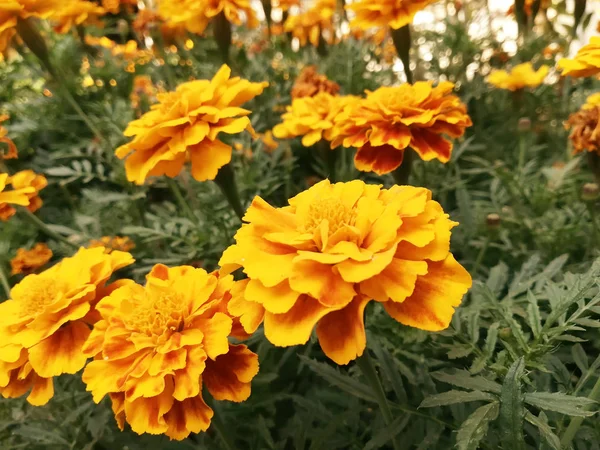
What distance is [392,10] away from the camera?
2.61ft

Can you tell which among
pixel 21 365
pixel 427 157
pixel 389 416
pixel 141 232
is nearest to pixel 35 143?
pixel 141 232

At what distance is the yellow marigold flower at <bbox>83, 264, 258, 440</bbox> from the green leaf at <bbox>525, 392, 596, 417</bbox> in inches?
9.1

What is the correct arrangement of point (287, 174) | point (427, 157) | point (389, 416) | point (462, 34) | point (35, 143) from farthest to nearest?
point (35, 143), point (462, 34), point (287, 174), point (427, 157), point (389, 416)

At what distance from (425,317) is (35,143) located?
4.76ft

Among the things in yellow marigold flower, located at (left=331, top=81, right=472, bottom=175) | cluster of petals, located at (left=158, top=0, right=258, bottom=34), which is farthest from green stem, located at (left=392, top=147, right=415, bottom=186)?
cluster of petals, located at (left=158, top=0, right=258, bottom=34)

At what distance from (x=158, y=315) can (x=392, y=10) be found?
0.61 metres

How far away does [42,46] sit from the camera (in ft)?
3.02

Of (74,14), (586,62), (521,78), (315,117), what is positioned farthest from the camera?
(74,14)

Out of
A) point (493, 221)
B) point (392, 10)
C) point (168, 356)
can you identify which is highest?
point (392, 10)

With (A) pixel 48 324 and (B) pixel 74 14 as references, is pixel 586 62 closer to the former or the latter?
(A) pixel 48 324

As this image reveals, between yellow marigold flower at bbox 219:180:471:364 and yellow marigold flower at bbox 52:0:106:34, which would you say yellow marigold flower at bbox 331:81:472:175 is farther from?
yellow marigold flower at bbox 52:0:106:34

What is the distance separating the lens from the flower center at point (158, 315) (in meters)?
0.46

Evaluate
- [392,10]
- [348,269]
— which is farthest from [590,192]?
[348,269]

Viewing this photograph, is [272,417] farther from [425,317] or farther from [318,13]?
[318,13]
